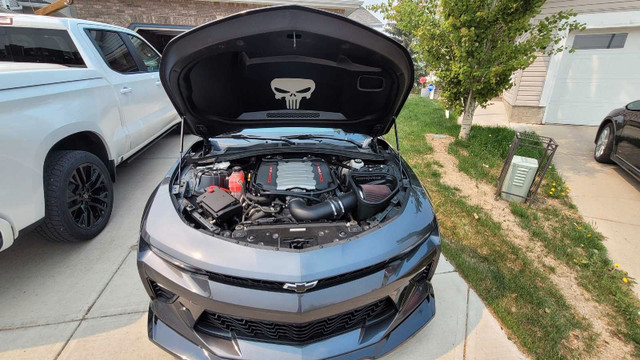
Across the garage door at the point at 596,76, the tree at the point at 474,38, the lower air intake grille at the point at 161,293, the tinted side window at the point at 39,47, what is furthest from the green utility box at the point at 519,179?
the garage door at the point at 596,76

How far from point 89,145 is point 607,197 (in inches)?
249

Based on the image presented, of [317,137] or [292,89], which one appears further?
[317,137]

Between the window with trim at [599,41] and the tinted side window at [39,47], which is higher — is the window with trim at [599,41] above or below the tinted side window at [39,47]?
above

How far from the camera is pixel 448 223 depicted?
3.30 meters

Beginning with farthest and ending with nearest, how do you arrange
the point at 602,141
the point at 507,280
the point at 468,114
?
the point at 468,114
the point at 602,141
the point at 507,280

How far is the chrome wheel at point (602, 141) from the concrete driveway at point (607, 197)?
20cm

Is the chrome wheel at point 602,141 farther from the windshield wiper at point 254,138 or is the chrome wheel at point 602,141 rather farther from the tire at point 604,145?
the windshield wiper at point 254,138

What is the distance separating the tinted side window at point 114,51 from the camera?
3.30m

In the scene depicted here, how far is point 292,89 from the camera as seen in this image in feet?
7.86

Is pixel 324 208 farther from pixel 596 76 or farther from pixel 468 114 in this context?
pixel 596 76

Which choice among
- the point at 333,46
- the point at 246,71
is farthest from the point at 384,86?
the point at 246,71

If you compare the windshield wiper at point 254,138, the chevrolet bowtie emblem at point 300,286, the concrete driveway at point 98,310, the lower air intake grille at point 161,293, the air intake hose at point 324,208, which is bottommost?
the concrete driveway at point 98,310

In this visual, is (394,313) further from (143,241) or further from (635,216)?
(635,216)

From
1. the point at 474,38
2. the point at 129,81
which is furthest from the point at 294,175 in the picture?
the point at 474,38
